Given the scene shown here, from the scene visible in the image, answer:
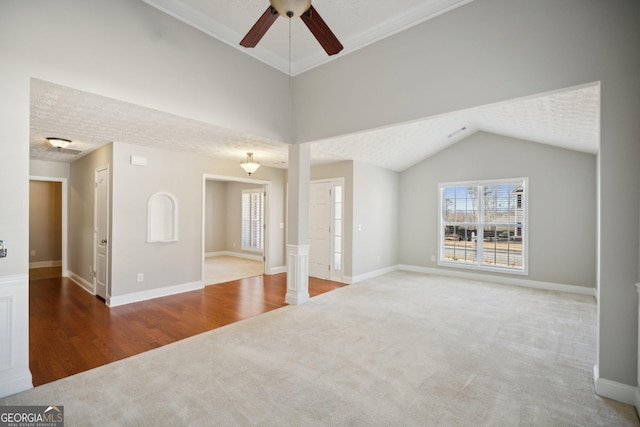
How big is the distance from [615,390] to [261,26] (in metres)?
3.91

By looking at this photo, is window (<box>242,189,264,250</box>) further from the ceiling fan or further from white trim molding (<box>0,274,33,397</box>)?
the ceiling fan

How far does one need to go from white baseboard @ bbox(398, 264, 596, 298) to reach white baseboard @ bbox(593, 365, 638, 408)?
376 cm

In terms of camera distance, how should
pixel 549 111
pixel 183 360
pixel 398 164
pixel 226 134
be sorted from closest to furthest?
pixel 183 360, pixel 549 111, pixel 226 134, pixel 398 164

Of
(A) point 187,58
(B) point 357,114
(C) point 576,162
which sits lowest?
(C) point 576,162

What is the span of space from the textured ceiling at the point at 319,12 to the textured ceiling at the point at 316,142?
1.12m

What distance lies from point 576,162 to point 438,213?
2.64 metres

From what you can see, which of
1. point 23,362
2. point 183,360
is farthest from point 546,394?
point 23,362

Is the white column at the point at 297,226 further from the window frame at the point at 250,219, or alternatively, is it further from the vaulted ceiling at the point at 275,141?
the window frame at the point at 250,219

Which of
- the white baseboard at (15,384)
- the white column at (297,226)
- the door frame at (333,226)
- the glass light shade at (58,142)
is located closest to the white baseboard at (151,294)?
the white column at (297,226)

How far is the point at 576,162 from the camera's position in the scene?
5.45 meters

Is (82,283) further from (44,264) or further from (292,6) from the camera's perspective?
(292,6)

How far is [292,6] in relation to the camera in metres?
2.00

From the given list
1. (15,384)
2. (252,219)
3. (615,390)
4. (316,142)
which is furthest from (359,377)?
(252,219)

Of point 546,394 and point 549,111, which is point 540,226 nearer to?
point 549,111
